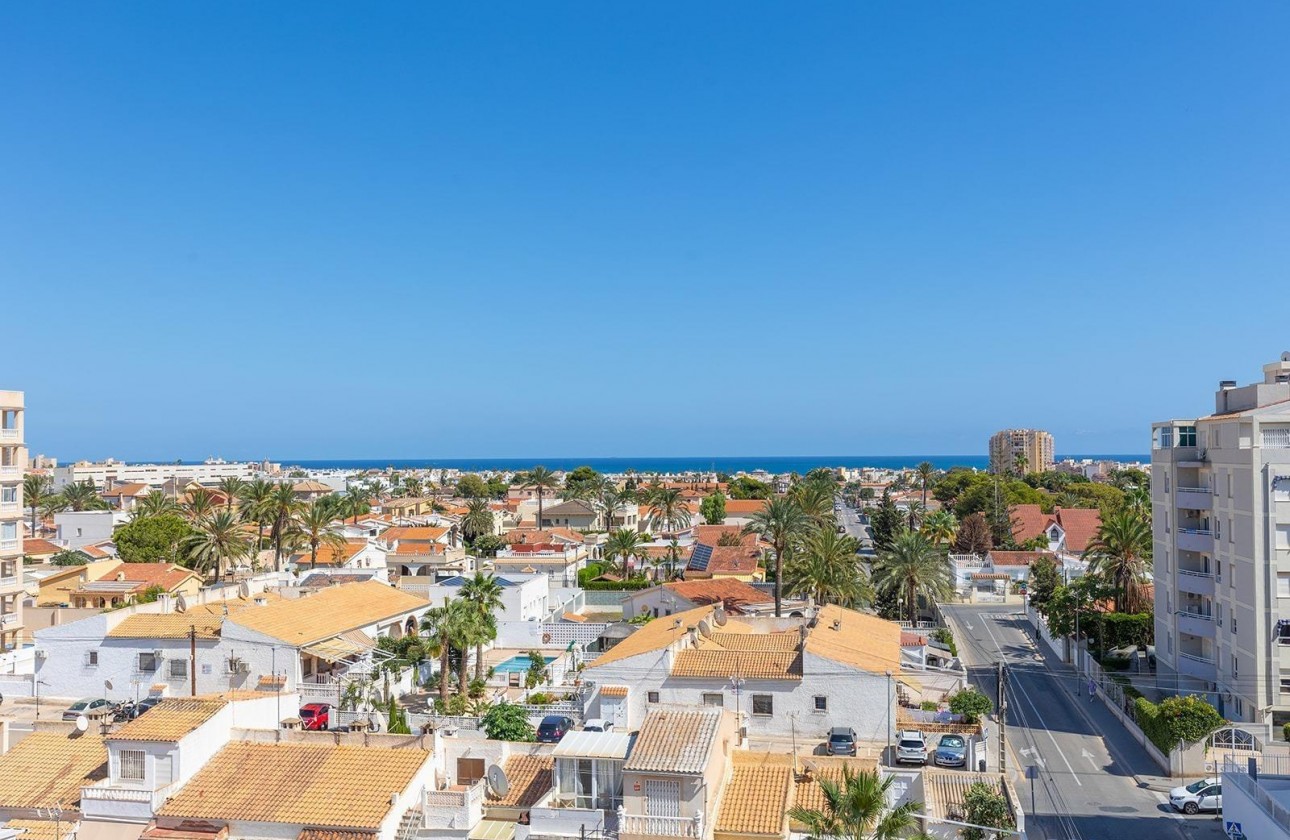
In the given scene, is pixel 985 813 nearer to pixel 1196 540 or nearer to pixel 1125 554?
pixel 1196 540

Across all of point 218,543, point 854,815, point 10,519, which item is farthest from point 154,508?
point 854,815

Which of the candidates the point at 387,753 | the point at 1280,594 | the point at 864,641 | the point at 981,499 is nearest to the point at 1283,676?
the point at 1280,594

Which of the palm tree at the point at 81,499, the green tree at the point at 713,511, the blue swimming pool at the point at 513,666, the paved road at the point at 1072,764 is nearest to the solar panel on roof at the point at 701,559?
the paved road at the point at 1072,764

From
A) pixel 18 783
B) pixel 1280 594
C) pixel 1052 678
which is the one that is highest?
pixel 1280 594

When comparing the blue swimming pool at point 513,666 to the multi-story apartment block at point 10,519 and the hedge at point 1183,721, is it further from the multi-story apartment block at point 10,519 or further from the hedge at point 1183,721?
the multi-story apartment block at point 10,519

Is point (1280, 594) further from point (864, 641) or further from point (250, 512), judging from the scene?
point (250, 512)

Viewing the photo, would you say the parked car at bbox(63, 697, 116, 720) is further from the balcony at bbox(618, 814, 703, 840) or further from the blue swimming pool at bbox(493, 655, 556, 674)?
the balcony at bbox(618, 814, 703, 840)

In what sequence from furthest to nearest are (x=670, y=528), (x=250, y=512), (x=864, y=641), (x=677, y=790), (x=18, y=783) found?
(x=670, y=528) < (x=250, y=512) < (x=864, y=641) < (x=18, y=783) < (x=677, y=790)

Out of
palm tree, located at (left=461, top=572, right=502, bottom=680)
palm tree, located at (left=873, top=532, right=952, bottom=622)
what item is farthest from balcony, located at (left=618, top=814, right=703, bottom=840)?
palm tree, located at (left=873, top=532, right=952, bottom=622)
